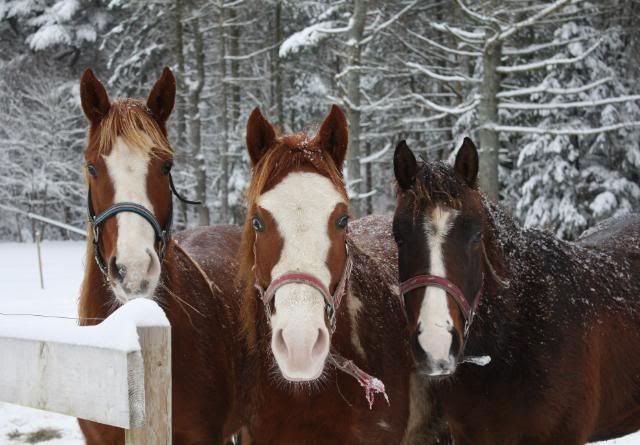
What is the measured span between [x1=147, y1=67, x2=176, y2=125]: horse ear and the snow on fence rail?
159 centimetres

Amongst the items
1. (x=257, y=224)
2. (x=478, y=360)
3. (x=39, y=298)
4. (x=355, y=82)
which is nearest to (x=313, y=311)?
(x=257, y=224)

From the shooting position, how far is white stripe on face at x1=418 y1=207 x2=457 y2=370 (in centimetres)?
268

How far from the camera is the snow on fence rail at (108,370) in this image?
1674mm

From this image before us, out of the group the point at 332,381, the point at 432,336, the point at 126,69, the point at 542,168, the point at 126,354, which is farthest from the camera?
the point at 126,69

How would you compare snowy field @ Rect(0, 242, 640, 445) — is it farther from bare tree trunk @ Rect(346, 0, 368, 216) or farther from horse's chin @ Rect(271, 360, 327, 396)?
bare tree trunk @ Rect(346, 0, 368, 216)

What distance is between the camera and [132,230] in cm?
270

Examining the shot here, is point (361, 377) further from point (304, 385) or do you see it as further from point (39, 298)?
point (39, 298)

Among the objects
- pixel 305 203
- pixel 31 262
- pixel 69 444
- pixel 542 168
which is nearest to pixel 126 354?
pixel 305 203

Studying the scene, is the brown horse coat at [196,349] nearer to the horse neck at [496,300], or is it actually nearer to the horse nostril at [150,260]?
the horse nostril at [150,260]

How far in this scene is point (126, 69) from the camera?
20625 mm

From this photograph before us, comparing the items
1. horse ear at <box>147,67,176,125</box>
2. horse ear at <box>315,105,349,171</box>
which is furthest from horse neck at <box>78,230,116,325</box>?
horse ear at <box>315,105,349,171</box>

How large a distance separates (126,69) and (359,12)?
11.9 m

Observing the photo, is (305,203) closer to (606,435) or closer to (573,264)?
(573,264)

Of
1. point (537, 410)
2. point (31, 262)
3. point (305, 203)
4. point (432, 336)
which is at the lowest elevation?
point (31, 262)
